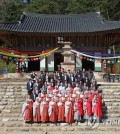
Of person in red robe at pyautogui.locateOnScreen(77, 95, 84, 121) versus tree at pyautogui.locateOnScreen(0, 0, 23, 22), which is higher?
tree at pyautogui.locateOnScreen(0, 0, 23, 22)

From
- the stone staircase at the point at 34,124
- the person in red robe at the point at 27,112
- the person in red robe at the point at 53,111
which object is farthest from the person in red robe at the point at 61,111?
the person in red robe at the point at 27,112

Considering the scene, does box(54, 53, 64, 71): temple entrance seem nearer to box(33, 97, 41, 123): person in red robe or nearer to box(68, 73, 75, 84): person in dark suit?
box(68, 73, 75, 84): person in dark suit

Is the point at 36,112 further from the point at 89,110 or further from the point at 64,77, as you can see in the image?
the point at 64,77

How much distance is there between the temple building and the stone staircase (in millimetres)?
7594

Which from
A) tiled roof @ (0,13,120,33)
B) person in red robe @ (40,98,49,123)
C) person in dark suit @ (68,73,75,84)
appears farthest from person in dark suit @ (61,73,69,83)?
tiled roof @ (0,13,120,33)

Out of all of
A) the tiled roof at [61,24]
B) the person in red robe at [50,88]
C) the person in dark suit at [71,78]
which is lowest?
the person in red robe at [50,88]

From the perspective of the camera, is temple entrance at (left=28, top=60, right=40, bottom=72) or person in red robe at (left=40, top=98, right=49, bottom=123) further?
temple entrance at (left=28, top=60, right=40, bottom=72)

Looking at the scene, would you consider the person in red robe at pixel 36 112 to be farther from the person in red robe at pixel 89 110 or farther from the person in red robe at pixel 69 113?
the person in red robe at pixel 89 110

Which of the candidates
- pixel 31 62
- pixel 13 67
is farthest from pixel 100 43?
pixel 13 67

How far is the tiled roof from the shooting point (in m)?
25.3

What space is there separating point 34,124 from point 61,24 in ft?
50.3

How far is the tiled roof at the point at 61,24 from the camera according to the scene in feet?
83.0

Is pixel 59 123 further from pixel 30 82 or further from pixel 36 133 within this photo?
pixel 30 82

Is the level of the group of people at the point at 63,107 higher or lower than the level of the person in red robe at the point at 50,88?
lower
